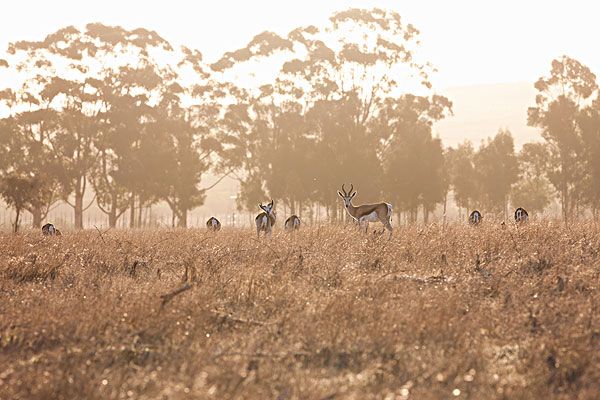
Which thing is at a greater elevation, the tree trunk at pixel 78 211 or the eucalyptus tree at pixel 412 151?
the eucalyptus tree at pixel 412 151

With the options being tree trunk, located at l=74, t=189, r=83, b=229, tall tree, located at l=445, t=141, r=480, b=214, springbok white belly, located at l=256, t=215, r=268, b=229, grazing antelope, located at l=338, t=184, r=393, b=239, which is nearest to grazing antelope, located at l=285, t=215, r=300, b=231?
springbok white belly, located at l=256, t=215, r=268, b=229

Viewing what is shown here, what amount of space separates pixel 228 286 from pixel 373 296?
6.21 ft

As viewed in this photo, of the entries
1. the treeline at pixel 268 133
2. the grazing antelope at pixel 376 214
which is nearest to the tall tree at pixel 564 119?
the treeline at pixel 268 133

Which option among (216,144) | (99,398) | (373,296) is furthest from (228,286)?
(216,144)

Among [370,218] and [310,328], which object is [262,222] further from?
[310,328]

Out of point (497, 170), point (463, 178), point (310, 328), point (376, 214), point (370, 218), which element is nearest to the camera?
point (310, 328)

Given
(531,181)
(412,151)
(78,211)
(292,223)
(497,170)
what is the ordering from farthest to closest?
(531,181)
(497,170)
(412,151)
(78,211)
(292,223)

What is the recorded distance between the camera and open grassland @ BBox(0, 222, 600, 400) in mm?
5496

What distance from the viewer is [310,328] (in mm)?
6867

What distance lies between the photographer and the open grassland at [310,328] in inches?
216

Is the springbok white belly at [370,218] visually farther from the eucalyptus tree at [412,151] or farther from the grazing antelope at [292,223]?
the eucalyptus tree at [412,151]

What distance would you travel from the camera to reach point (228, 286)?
8977mm

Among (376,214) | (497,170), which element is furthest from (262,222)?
(497,170)

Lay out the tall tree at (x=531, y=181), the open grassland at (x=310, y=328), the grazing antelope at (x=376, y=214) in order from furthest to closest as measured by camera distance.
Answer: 1. the tall tree at (x=531, y=181)
2. the grazing antelope at (x=376, y=214)
3. the open grassland at (x=310, y=328)
